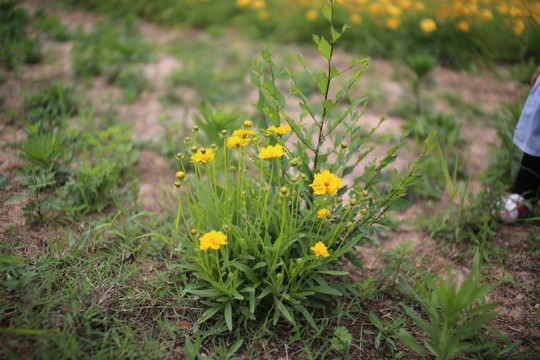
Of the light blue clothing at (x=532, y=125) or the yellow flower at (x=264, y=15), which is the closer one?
the light blue clothing at (x=532, y=125)

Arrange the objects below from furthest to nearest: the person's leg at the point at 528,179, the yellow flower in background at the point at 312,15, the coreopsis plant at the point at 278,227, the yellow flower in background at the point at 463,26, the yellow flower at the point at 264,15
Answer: the yellow flower at the point at 264,15, the yellow flower in background at the point at 312,15, the yellow flower in background at the point at 463,26, the person's leg at the point at 528,179, the coreopsis plant at the point at 278,227

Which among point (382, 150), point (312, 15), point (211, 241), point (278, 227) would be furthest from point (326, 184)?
point (312, 15)

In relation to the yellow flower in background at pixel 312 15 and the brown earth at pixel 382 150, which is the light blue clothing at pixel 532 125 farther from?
the yellow flower in background at pixel 312 15

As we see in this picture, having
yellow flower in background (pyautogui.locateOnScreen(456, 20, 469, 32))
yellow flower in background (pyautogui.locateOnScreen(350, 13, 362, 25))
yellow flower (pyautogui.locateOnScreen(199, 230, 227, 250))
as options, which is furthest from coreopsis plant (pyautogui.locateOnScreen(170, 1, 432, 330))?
yellow flower in background (pyautogui.locateOnScreen(456, 20, 469, 32))

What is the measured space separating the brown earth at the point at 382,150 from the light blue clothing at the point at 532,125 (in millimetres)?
469

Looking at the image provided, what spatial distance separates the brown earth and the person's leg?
0.20 metres

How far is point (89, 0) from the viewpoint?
439cm

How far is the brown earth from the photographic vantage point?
A: 158cm

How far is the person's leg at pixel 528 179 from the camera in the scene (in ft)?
5.93

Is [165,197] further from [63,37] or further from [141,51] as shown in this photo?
[63,37]

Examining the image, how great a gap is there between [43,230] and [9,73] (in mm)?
2058

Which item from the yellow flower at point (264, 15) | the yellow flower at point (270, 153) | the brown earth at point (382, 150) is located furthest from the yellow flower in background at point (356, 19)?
the yellow flower at point (270, 153)

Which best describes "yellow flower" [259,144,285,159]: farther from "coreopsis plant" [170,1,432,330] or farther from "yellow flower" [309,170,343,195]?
"yellow flower" [309,170,343,195]

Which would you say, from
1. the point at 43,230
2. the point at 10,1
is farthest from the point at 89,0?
the point at 43,230
